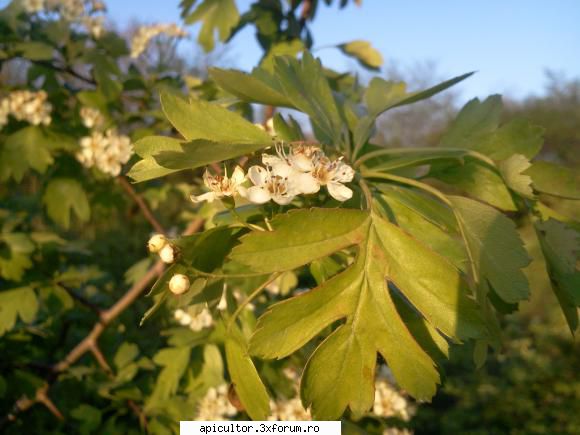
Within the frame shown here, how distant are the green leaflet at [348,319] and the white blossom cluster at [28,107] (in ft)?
4.04

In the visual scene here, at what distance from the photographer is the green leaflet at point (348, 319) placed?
645mm

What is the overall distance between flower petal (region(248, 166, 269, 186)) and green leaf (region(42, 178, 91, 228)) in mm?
1149

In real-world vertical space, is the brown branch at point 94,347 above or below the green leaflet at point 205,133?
below

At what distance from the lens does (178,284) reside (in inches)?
25.3

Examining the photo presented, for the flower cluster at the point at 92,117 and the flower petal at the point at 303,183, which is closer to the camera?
the flower petal at the point at 303,183

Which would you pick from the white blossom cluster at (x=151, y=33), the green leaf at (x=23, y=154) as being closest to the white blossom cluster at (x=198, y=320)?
the green leaf at (x=23, y=154)

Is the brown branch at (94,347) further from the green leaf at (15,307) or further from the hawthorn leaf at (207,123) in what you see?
the hawthorn leaf at (207,123)

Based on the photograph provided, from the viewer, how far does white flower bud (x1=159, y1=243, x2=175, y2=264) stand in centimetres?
64

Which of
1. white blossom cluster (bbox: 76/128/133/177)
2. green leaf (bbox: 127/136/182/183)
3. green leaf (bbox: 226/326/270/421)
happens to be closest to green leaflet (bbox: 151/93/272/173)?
green leaf (bbox: 127/136/182/183)

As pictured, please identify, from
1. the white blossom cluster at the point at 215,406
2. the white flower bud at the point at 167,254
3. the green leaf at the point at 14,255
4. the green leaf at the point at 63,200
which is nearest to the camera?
the white flower bud at the point at 167,254

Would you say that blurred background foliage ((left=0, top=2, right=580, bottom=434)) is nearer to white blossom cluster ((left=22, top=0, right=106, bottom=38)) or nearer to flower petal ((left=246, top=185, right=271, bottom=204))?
white blossom cluster ((left=22, top=0, right=106, bottom=38))

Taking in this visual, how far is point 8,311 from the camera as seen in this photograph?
1413 millimetres

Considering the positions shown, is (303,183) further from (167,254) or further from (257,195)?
(167,254)

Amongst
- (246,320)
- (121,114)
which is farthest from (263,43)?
(246,320)
